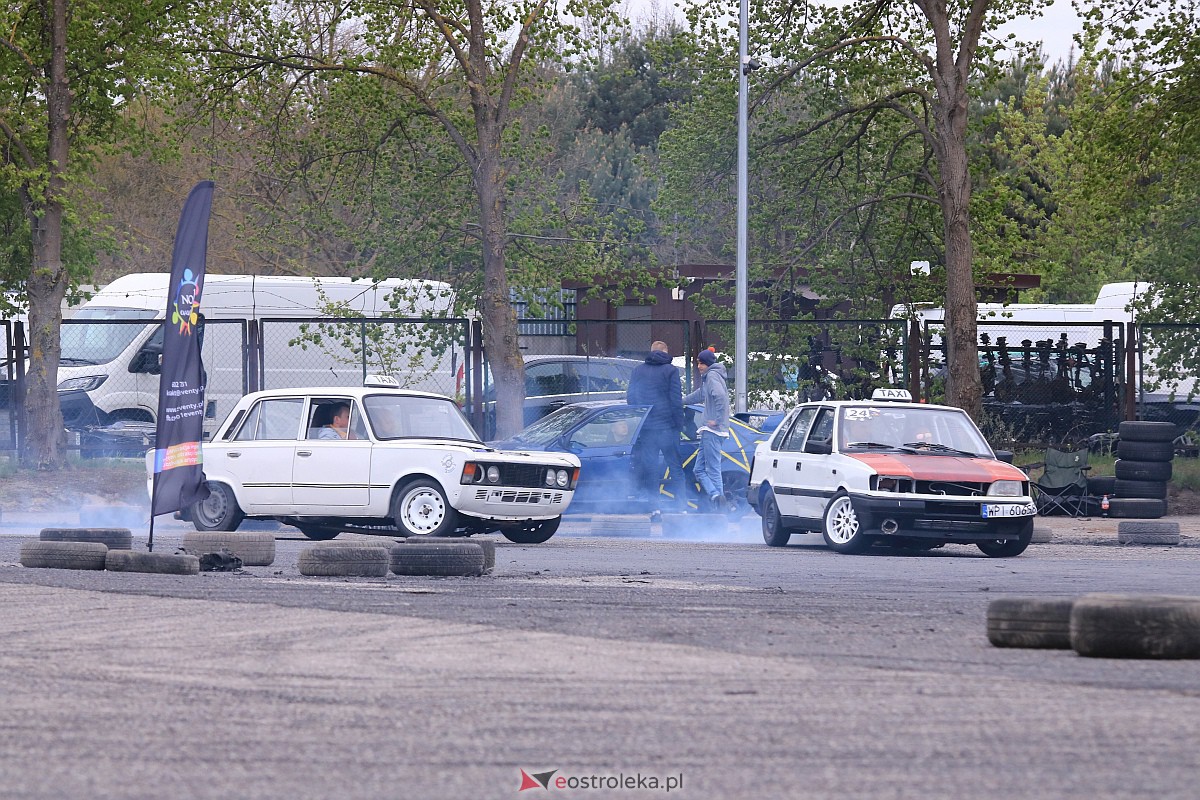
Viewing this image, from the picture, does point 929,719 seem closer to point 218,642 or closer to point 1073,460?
point 218,642

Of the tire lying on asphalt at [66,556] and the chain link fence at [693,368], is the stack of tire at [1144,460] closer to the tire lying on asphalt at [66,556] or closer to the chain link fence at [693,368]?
the chain link fence at [693,368]

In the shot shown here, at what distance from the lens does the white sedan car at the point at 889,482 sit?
15188 mm

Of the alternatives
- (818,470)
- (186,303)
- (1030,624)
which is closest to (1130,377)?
(818,470)

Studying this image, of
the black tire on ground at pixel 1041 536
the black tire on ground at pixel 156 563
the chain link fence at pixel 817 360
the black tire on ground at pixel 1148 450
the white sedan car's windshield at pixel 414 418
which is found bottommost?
the black tire on ground at pixel 1041 536

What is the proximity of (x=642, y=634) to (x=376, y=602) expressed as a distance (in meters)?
2.13

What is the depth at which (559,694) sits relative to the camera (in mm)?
6852

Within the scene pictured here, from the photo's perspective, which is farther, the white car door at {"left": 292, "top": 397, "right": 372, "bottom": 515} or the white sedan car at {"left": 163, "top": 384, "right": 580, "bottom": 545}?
the white car door at {"left": 292, "top": 397, "right": 372, "bottom": 515}

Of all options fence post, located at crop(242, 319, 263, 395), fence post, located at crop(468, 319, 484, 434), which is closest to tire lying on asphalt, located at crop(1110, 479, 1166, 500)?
fence post, located at crop(468, 319, 484, 434)

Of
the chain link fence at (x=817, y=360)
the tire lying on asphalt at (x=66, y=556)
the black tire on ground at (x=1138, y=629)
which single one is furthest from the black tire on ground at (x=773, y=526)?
the black tire on ground at (x=1138, y=629)

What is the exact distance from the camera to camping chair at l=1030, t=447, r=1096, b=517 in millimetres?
21031

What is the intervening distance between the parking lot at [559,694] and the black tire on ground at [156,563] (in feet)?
1.26

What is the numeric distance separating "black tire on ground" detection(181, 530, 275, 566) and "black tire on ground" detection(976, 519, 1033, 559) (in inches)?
256

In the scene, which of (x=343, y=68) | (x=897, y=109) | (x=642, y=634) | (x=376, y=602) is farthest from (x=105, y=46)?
(x=642, y=634)

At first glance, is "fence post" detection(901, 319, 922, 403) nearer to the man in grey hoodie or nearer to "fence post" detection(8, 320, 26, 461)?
the man in grey hoodie
